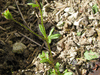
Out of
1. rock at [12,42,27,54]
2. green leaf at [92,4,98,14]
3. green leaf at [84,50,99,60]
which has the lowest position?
green leaf at [84,50,99,60]

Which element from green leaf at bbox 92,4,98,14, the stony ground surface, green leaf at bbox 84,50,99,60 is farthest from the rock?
green leaf at bbox 92,4,98,14

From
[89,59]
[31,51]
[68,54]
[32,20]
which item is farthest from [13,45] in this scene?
[89,59]

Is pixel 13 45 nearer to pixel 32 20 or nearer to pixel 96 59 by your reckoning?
pixel 32 20

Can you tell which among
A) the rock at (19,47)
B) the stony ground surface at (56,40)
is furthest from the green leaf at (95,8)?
the rock at (19,47)

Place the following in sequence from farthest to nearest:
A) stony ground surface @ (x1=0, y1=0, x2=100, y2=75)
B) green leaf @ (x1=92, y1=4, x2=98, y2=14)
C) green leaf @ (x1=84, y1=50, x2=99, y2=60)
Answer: green leaf @ (x1=92, y1=4, x2=98, y2=14), stony ground surface @ (x1=0, y1=0, x2=100, y2=75), green leaf @ (x1=84, y1=50, x2=99, y2=60)

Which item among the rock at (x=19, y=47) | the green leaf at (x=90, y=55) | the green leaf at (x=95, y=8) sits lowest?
the green leaf at (x=90, y=55)

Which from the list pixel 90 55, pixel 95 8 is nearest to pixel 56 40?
pixel 90 55

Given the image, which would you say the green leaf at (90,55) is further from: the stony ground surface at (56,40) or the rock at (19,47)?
the rock at (19,47)

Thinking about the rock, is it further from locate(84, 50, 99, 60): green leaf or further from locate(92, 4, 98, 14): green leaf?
locate(92, 4, 98, 14): green leaf

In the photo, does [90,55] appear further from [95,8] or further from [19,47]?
[19,47]
